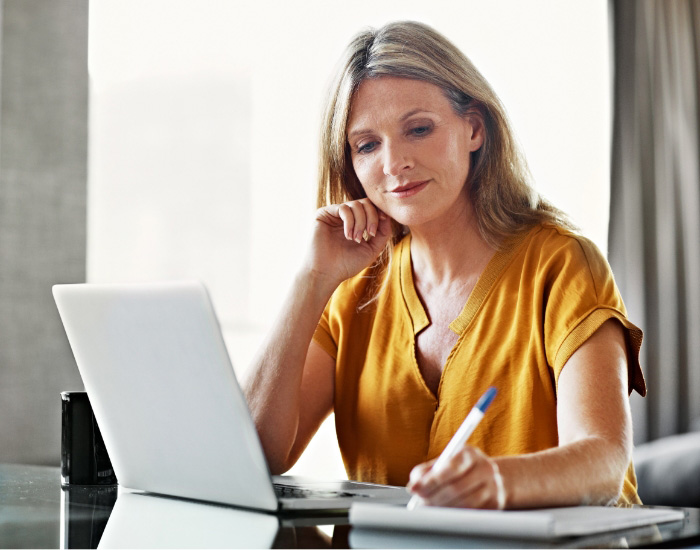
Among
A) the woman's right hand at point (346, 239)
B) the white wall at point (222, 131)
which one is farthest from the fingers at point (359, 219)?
the white wall at point (222, 131)

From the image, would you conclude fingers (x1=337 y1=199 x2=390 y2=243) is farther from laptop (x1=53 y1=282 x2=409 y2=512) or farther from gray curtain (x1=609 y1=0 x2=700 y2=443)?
gray curtain (x1=609 y1=0 x2=700 y2=443)

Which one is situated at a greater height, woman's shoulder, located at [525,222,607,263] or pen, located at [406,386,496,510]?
woman's shoulder, located at [525,222,607,263]

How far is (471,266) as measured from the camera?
1.48 meters

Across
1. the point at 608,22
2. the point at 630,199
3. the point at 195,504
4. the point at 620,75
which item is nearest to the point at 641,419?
the point at 630,199

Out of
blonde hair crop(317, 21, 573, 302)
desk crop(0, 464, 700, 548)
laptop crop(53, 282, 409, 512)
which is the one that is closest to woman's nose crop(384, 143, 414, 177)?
blonde hair crop(317, 21, 573, 302)

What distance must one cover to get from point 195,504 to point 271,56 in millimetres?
2477

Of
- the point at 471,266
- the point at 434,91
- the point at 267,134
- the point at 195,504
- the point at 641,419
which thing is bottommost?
the point at 641,419

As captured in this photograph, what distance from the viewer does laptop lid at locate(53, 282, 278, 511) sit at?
83cm

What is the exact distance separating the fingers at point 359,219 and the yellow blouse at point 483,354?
0.46 feet

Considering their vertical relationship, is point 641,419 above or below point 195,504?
below

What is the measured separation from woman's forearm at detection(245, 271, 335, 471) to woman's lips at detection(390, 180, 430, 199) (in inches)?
9.3

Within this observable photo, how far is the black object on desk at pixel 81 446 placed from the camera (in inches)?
45.5

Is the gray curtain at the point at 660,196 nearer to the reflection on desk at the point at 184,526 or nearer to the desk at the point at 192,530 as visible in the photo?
the desk at the point at 192,530

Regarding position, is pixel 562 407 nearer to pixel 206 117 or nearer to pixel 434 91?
pixel 434 91
